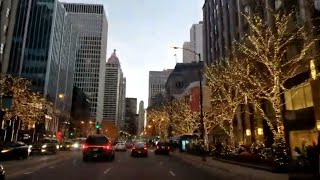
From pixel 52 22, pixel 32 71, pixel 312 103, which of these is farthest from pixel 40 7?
pixel 312 103

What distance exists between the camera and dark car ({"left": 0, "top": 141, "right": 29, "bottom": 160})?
1173 inches

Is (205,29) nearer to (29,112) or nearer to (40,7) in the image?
(29,112)

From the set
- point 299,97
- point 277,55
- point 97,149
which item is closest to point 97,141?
point 97,149

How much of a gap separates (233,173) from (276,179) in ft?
13.2

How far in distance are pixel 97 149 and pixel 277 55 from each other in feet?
57.6

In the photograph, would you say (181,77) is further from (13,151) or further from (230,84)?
(13,151)

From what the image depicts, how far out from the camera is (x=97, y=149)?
3045 cm

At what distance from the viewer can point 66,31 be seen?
13600 centimetres

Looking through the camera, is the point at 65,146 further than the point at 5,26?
No

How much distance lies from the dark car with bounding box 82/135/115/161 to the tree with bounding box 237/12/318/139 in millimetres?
12517

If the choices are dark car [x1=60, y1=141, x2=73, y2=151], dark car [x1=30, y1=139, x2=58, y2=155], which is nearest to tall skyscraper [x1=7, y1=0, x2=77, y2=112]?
dark car [x1=60, y1=141, x2=73, y2=151]

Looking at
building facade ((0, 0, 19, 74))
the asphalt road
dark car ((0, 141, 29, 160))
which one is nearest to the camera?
the asphalt road

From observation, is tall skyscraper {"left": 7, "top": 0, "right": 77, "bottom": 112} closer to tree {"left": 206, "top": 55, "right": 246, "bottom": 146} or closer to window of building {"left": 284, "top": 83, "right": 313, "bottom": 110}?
tree {"left": 206, "top": 55, "right": 246, "bottom": 146}

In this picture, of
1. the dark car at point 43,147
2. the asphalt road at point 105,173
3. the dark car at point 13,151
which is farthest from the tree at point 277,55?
the dark car at point 43,147
